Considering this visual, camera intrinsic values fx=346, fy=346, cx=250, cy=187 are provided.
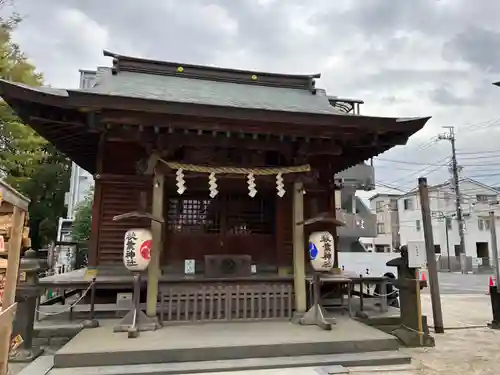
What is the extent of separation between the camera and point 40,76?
610 inches

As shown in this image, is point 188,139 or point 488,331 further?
point 488,331

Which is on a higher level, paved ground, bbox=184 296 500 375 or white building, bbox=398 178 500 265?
white building, bbox=398 178 500 265

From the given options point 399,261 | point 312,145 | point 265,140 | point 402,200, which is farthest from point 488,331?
point 402,200

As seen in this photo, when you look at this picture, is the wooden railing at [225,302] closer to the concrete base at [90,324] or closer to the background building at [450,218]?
the concrete base at [90,324]

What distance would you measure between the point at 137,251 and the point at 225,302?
184 centimetres

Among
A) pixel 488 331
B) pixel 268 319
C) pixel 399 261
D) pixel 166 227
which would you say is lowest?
pixel 488 331

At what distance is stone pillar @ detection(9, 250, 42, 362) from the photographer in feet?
16.2

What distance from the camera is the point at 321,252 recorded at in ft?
19.7

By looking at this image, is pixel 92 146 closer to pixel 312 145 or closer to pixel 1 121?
pixel 312 145

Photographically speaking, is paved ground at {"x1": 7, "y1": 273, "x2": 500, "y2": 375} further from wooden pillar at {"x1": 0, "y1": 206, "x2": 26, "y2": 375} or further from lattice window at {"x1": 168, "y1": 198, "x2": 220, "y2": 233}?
lattice window at {"x1": 168, "y1": 198, "x2": 220, "y2": 233}

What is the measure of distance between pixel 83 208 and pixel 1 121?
6656 millimetres

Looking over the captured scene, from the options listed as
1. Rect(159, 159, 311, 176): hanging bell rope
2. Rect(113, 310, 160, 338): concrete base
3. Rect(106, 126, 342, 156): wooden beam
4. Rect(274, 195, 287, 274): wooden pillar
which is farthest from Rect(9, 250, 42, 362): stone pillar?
Rect(274, 195, 287, 274): wooden pillar

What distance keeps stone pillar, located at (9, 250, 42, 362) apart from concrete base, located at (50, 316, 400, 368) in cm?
67

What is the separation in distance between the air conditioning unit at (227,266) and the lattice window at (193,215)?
2.60 ft
